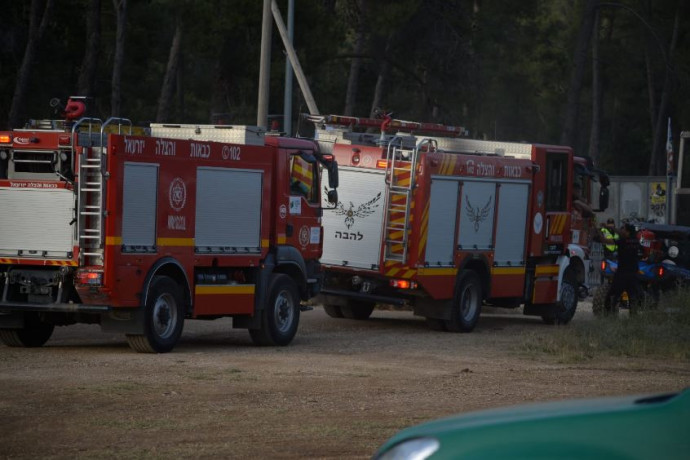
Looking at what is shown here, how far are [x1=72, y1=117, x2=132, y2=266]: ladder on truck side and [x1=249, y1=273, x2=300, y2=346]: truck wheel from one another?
3.38 m

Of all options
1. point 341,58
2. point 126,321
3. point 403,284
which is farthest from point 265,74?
point 341,58

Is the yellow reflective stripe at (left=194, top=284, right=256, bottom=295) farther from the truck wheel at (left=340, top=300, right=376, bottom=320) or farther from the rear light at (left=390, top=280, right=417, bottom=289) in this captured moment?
the truck wheel at (left=340, top=300, right=376, bottom=320)

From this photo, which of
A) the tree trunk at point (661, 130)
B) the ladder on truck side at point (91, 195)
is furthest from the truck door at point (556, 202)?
the tree trunk at point (661, 130)

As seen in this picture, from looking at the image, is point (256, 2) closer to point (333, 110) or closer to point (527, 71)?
point (333, 110)

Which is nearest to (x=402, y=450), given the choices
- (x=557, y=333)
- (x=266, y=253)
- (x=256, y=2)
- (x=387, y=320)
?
(x=266, y=253)

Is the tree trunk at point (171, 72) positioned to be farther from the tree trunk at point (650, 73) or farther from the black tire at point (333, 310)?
the tree trunk at point (650, 73)

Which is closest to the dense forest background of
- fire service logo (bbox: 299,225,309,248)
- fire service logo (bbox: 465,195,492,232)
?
fire service logo (bbox: 465,195,492,232)

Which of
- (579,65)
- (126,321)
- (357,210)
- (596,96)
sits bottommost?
(126,321)

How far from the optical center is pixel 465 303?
69.6 feet

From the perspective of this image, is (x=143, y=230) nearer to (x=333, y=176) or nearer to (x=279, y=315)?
(x=279, y=315)

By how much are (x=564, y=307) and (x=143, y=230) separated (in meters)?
10.8

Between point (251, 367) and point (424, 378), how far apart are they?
6.90 feet

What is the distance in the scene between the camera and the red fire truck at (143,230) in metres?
15.0

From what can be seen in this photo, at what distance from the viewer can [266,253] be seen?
58.0 ft
